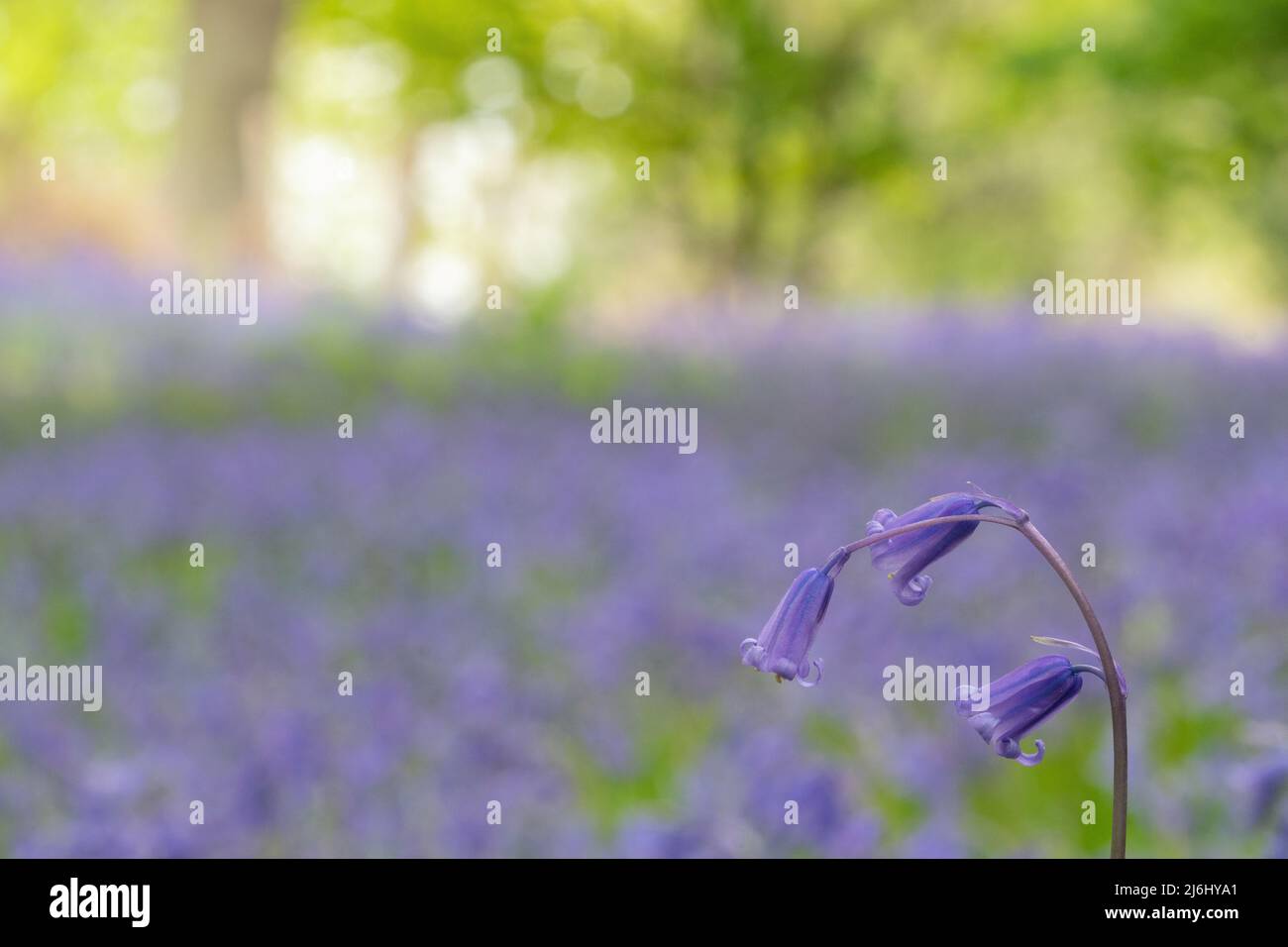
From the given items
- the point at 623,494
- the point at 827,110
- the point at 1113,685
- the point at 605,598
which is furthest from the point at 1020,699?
the point at 827,110

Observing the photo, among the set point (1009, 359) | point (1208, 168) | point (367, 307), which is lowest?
point (1009, 359)

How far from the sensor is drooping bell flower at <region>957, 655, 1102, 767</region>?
46.1 inches

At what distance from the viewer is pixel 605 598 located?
4.55m

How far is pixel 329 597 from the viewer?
15.5 feet

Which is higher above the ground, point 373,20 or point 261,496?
point 373,20

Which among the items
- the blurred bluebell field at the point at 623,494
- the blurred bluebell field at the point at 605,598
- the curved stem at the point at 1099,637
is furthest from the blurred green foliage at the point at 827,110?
the curved stem at the point at 1099,637

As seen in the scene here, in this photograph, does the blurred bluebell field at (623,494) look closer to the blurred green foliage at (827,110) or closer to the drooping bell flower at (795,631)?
the blurred green foliage at (827,110)

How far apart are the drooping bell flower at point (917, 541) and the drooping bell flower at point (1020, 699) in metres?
0.09

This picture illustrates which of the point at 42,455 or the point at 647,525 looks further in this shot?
the point at 42,455

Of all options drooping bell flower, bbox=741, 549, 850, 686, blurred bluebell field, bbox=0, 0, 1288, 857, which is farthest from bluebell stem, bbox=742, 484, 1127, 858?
blurred bluebell field, bbox=0, 0, 1288, 857

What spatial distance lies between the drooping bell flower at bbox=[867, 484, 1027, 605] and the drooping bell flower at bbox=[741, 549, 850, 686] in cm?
5
